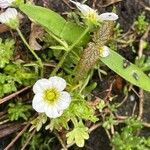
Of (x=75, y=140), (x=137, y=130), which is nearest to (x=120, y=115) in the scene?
(x=137, y=130)

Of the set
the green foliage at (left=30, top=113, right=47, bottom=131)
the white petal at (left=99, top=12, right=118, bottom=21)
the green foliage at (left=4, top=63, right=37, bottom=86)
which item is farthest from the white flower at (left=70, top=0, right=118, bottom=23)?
the green foliage at (left=30, top=113, right=47, bottom=131)

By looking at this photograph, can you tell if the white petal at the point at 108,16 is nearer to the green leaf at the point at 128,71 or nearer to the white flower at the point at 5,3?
the green leaf at the point at 128,71

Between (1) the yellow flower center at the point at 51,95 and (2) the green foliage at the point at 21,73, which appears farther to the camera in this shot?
(2) the green foliage at the point at 21,73

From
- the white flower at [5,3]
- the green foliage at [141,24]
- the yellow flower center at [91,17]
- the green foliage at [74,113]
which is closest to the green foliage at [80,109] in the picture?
the green foliage at [74,113]

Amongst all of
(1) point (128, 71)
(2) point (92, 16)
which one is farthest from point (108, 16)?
(1) point (128, 71)

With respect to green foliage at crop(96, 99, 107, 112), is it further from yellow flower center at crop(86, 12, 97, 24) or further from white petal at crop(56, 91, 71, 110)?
yellow flower center at crop(86, 12, 97, 24)

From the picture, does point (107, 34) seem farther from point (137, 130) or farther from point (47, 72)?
point (137, 130)
